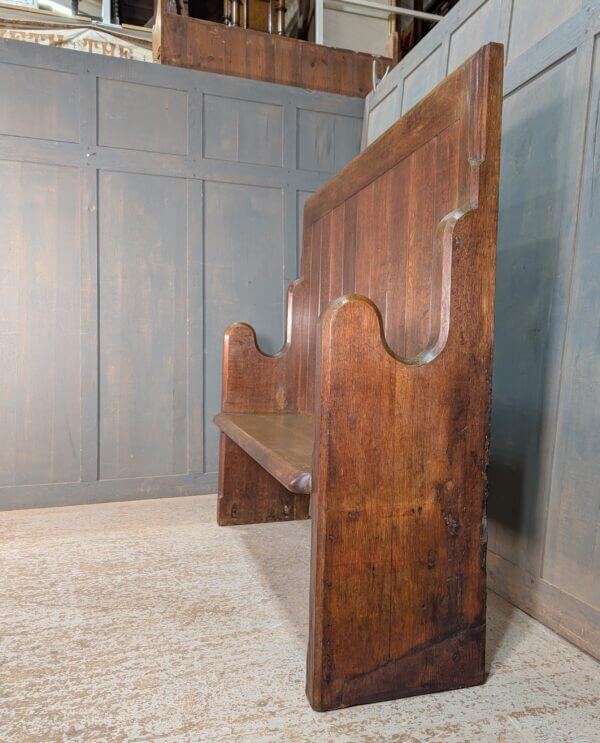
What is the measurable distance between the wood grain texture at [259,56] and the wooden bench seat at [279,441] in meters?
1.65

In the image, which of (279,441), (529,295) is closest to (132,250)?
(279,441)

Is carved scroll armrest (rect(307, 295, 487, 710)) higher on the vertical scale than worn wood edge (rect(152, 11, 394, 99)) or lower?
lower

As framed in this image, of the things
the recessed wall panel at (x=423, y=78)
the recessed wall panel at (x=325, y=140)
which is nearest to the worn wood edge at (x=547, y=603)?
the recessed wall panel at (x=423, y=78)

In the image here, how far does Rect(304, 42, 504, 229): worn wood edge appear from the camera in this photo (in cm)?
113

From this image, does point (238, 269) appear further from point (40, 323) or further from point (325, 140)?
point (40, 323)

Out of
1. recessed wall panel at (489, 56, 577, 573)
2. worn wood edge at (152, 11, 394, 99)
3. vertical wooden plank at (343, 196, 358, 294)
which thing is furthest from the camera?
worn wood edge at (152, 11, 394, 99)

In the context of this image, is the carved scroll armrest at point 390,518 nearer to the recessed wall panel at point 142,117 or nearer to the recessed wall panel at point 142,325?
the recessed wall panel at point 142,325

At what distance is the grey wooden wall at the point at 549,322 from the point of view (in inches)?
53.4

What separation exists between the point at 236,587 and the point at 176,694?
1.71 ft

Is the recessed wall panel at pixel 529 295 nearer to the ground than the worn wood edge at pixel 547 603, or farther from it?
farther from it

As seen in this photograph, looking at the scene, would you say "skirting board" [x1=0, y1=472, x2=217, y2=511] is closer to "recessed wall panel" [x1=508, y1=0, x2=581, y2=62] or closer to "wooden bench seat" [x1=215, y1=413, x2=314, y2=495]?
"wooden bench seat" [x1=215, y1=413, x2=314, y2=495]

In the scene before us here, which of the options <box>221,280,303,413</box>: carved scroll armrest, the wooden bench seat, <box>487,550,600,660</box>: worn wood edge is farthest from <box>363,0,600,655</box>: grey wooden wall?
<box>221,280,303,413</box>: carved scroll armrest

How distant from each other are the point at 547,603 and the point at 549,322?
2.36ft

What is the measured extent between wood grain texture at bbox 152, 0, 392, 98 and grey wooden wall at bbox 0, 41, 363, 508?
0.10 m
